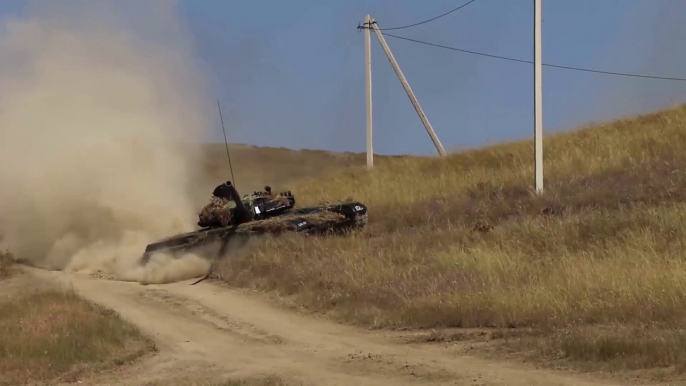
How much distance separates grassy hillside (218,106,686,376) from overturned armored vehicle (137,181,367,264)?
660mm

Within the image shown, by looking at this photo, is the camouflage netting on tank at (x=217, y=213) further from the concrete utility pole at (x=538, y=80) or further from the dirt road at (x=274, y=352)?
the concrete utility pole at (x=538, y=80)

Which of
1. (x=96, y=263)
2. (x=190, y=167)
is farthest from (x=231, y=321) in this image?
(x=190, y=167)

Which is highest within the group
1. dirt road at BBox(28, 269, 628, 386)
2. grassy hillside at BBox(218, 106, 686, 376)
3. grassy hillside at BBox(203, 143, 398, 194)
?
grassy hillside at BBox(203, 143, 398, 194)

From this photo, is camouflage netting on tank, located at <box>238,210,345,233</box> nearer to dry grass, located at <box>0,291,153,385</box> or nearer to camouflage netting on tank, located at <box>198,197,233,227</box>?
camouflage netting on tank, located at <box>198,197,233,227</box>

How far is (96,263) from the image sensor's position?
77.1ft

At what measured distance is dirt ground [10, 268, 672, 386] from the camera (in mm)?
9469

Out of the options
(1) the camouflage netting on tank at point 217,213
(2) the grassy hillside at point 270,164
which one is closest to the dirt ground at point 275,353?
(1) the camouflage netting on tank at point 217,213

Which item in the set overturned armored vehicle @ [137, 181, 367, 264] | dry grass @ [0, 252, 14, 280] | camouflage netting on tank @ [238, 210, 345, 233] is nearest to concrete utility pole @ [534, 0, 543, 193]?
overturned armored vehicle @ [137, 181, 367, 264]

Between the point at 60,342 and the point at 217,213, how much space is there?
901 centimetres

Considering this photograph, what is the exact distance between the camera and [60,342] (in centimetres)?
1170

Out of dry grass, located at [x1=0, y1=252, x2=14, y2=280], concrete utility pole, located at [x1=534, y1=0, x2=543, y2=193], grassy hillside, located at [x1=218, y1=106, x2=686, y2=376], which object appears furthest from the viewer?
dry grass, located at [x1=0, y1=252, x2=14, y2=280]

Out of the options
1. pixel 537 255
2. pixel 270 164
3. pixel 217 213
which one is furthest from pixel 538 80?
pixel 270 164

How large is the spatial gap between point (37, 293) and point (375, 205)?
449 inches

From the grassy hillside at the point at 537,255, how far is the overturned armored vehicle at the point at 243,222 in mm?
660
